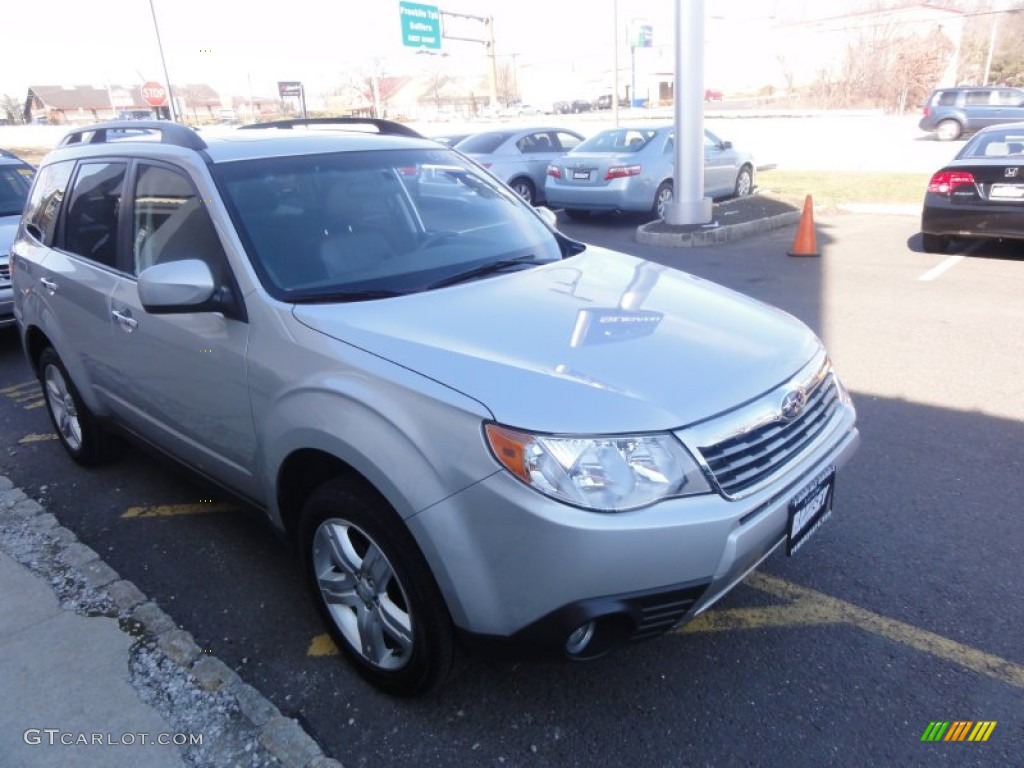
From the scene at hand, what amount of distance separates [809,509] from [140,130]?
3.44m

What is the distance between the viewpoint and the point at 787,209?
12586mm

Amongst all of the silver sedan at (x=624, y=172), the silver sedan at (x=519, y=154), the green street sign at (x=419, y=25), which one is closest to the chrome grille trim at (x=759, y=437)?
the silver sedan at (x=624, y=172)

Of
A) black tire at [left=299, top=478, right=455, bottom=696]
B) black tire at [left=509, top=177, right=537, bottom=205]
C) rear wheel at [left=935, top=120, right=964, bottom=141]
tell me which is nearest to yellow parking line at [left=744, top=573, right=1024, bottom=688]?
black tire at [left=299, top=478, right=455, bottom=696]

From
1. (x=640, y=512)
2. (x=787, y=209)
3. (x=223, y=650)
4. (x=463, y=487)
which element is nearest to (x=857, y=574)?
(x=640, y=512)

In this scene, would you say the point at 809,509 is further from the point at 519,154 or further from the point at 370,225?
the point at 519,154

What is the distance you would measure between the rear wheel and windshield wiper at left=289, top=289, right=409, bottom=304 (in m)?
27.7

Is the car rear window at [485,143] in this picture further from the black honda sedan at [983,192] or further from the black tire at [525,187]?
the black honda sedan at [983,192]

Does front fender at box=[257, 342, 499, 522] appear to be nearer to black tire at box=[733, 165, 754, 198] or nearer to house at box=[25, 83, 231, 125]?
black tire at box=[733, 165, 754, 198]

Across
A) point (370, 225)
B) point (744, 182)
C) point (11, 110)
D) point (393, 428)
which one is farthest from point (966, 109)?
point (11, 110)

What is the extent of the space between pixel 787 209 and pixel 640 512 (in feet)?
38.5

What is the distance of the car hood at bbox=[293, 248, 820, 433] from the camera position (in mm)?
2160

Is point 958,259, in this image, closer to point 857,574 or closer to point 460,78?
point 857,574

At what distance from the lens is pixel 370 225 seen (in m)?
3.24

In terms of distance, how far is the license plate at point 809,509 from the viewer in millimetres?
2426
